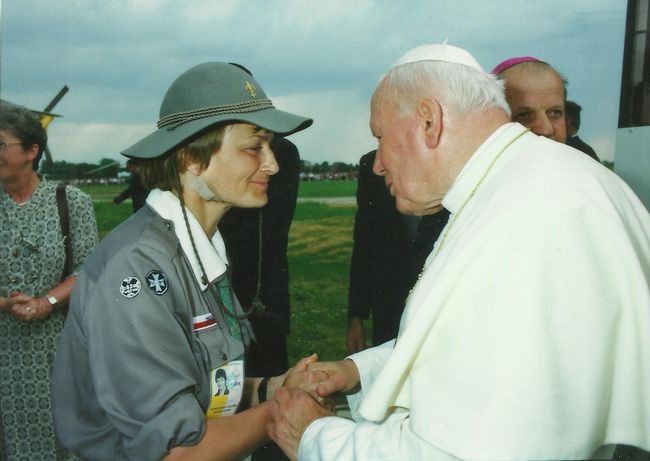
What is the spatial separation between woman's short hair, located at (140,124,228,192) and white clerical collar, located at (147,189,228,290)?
55 millimetres

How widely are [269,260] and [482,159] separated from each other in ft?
7.03

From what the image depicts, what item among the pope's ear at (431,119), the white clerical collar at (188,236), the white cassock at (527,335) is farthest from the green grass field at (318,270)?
the white cassock at (527,335)

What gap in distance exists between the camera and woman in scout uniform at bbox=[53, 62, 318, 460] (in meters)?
1.72

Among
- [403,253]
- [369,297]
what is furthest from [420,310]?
[369,297]

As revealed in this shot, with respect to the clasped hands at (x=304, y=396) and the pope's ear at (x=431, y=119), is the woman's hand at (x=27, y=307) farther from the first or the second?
the pope's ear at (x=431, y=119)

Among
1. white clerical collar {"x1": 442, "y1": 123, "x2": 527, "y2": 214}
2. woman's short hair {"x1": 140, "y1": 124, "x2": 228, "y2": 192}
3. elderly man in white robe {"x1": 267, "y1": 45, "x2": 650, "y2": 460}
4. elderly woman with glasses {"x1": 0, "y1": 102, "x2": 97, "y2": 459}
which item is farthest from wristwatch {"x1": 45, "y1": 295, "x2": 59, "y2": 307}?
white clerical collar {"x1": 442, "y1": 123, "x2": 527, "y2": 214}

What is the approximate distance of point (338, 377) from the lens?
2234mm

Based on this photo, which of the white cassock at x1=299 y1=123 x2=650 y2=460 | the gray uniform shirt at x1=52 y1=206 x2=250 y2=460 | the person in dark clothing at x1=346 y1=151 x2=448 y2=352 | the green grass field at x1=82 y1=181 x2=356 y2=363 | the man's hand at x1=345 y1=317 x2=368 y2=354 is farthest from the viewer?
the green grass field at x1=82 y1=181 x2=356 y2=363

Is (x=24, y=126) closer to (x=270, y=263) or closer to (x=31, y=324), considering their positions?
(x=31, y=324)

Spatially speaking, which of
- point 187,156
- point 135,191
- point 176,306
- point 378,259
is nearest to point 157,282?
point 176,306

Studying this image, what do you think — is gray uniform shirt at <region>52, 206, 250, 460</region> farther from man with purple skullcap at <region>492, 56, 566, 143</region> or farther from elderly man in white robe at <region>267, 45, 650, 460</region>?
man with purple skullcap at <region>492, 56, 566, 143</region>

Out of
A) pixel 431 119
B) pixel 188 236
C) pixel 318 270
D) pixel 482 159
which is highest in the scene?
pixel 431 119

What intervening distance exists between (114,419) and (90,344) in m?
0.22

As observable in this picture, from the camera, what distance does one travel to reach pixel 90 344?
1.73 meters
